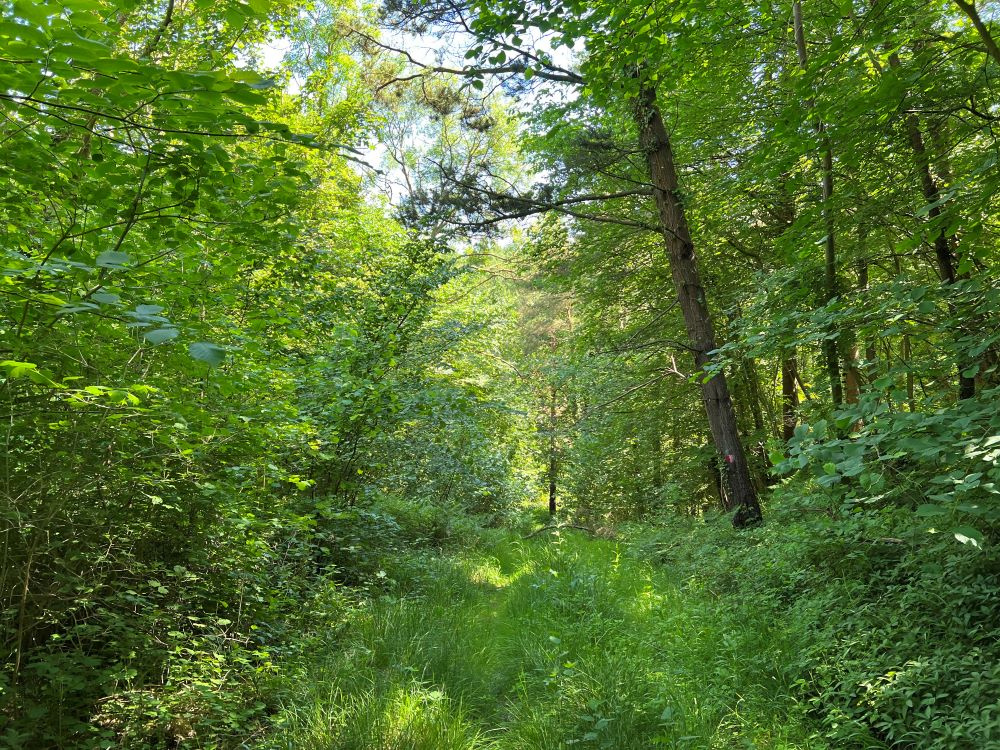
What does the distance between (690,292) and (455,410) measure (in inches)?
145

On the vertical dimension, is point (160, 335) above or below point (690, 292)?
below

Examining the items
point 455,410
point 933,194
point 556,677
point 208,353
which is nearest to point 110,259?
point 208,353

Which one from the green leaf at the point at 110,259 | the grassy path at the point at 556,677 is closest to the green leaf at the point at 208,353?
the green leaf at the point at 110,259

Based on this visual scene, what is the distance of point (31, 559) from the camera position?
9.91 ft

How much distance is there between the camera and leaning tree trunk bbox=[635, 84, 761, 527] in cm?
761

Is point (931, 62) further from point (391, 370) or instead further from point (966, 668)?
point (391, 370)

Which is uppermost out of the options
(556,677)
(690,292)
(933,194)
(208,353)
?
(690,292)

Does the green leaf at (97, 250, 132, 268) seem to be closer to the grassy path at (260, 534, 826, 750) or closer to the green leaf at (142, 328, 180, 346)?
the green leaf at (142, 328, 180, 346)

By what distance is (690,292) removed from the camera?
25.8 feet

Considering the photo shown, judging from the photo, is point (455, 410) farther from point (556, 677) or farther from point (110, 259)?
point (110, 259)

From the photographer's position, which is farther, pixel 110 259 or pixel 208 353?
pixel 110 259

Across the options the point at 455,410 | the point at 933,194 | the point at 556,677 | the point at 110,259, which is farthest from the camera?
the point at 455,410

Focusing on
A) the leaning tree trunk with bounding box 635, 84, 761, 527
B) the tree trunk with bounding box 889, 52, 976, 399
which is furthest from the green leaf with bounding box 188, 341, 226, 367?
the leaning tree trunk with bounding box 635, 84, 761, 527

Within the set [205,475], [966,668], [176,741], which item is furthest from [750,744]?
[205,475]
